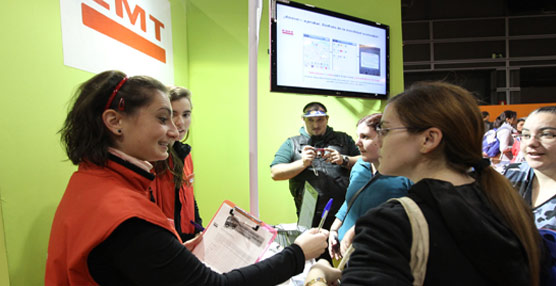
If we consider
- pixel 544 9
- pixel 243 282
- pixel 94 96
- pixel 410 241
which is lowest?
pixel 243 282

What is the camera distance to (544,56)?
9.38 m

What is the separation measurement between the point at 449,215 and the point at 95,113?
3.16 feet

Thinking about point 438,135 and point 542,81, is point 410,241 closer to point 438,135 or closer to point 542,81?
point 438,135

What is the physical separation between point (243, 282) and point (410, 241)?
1.59ft

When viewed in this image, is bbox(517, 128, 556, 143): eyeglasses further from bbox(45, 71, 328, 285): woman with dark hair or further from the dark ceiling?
the dark ceiling

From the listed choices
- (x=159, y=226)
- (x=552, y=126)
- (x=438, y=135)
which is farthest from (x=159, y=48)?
(x=552, y=126)

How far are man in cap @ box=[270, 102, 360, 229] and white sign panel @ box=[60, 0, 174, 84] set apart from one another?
1173 millimetres

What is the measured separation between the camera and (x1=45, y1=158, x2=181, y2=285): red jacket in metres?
0.69

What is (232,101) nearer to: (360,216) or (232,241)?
(232,241)

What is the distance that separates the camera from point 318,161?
2.30m

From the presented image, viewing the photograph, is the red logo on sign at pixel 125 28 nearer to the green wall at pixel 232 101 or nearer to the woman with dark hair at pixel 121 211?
the green wall at pixel 232 101

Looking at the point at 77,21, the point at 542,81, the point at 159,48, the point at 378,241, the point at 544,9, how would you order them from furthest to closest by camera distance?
the point at 542,81 < the point at 544,9 < the point at 159,48 < the point at 77,21 < the point at 378,241

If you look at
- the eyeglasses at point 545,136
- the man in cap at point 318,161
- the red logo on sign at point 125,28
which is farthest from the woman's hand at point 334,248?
the red logo on sign at point 125,28

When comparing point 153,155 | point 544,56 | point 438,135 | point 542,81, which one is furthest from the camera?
point 542,81
